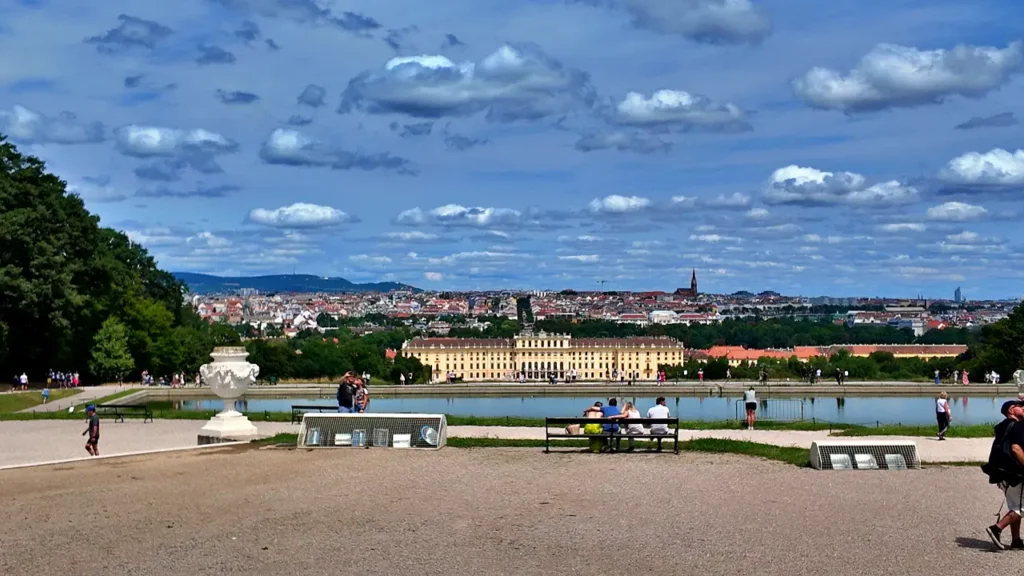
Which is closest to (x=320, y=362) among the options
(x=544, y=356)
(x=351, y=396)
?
(x=351, y=396)

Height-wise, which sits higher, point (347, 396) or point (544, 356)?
point (347, 396)

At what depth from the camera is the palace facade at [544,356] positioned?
458 ft

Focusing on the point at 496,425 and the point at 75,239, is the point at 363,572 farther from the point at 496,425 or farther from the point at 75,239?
the point at 75,239

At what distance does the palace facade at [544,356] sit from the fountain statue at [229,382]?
115m

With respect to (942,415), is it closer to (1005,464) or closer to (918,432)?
(918,432)

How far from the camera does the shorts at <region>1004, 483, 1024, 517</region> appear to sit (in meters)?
9.26

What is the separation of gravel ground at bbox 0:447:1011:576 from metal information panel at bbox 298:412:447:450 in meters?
1.21

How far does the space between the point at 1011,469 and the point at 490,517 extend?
4.70m

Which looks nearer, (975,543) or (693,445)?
(975,543)

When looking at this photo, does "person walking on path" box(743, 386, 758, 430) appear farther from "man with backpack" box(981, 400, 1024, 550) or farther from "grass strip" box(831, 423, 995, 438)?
"man with backpack" box(981, 400, 1024, 550)

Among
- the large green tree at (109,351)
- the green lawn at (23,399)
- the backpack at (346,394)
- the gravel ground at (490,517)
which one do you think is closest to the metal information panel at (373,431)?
the gravel ground at (490,517)

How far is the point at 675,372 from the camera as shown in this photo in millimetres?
93312

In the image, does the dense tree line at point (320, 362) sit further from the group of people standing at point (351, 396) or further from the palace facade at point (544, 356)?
the group of people standing at point (351, 396)

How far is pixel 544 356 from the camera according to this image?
147750mm
